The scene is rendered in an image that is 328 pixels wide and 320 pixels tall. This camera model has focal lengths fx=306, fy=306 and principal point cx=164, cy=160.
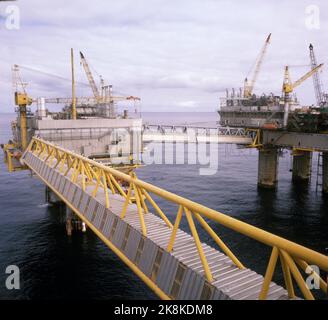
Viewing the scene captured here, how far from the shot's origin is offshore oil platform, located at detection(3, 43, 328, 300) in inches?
384

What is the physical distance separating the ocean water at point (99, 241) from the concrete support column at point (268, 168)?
2066 mm

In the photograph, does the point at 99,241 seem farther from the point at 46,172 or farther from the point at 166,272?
the point at 166,272

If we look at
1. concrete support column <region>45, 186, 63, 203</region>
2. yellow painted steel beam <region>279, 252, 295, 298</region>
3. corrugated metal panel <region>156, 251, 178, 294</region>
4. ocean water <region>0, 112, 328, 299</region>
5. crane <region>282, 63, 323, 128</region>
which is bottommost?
ocean water <region>0, 112, 328, 299</region>

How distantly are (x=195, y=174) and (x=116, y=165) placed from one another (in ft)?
99.9

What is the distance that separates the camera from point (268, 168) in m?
62.6

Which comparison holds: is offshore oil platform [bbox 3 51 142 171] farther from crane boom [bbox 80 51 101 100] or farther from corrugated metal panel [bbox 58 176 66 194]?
crane boom [bbox 80 51 101 100]

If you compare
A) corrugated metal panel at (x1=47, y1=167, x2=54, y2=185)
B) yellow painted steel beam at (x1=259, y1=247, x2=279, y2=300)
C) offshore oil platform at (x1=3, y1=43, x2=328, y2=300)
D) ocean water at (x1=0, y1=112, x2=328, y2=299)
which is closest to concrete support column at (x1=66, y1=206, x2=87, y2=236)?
offshore oil platform at (x1=3, y1=43, x2=328, y2=300)

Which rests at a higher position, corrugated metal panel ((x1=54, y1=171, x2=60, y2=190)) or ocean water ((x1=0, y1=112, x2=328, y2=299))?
corrugated metal panel ((x1=54, y1=171, x2=60, y2=190))

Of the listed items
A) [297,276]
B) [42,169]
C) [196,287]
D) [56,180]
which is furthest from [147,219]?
[42,169]

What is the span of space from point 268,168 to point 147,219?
49908 millimetres

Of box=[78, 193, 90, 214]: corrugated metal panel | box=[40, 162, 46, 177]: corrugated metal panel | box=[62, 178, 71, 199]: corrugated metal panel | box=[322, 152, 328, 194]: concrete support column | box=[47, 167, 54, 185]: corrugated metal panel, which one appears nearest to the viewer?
box=[78, 193, 90, 214]: corrugated metal panel

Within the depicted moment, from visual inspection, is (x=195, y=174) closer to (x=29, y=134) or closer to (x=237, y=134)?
(x=237, y=134)

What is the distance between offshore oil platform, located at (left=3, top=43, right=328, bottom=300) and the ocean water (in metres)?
3.95
